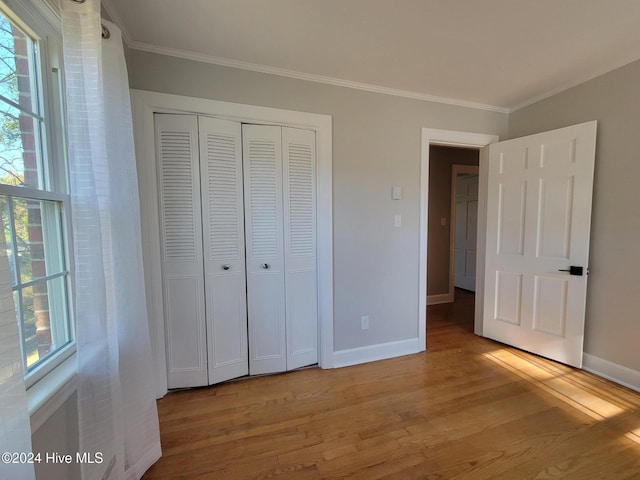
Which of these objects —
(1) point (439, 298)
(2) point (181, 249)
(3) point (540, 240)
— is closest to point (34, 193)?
(2) point (181, 249)

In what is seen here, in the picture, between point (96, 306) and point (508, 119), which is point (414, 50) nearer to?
point (508, 119)

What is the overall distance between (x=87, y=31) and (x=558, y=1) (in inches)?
87.5

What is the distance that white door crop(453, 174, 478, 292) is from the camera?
15.7 ft

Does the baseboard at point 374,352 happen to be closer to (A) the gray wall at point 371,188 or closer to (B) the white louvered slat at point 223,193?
(A) the gray wall at point 371,188

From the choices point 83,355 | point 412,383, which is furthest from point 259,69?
point 412,383

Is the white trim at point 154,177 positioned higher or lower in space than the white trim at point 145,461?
→ higher

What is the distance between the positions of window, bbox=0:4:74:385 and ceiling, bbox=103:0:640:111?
2.24 ft

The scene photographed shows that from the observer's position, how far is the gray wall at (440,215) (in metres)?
4.15

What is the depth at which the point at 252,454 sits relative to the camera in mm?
1457

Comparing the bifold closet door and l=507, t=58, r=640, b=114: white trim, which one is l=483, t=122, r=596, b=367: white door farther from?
the bifold closet door

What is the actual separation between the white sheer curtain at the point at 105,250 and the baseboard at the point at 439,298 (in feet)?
12.7

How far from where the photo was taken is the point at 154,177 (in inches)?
71.7

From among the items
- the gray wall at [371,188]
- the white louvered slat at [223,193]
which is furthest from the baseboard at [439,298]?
the white louvered slat at [223,193]

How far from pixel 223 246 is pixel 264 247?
0.31 meters
